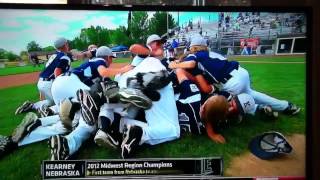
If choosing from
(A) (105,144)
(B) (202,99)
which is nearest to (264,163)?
(B) (202,99)

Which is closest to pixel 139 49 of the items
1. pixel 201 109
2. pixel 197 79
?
pixel 197 79

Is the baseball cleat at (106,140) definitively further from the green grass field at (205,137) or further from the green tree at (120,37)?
the green tree at (120,37)

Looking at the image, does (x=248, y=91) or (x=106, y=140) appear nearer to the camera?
(x=106, y=140)

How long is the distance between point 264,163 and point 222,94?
414mm

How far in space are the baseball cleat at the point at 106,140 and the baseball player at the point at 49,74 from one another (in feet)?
0.93

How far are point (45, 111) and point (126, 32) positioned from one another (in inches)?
22.2

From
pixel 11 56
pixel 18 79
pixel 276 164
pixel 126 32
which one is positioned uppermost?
pixel 126 32

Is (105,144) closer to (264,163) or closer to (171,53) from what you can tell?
(171,53)

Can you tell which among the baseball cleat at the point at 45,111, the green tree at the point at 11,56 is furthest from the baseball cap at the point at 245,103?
the green tree at the point at 11,56

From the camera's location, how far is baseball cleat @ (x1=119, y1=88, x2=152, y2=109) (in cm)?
216

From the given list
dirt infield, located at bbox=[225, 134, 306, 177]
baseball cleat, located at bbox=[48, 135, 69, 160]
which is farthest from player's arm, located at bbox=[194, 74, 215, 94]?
baseball cleat, located at bbox=[48, 135, 69, 160]

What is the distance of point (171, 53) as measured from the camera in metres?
2.22

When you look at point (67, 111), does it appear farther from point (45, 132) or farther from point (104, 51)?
point (104, 51)

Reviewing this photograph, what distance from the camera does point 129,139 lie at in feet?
7.06
